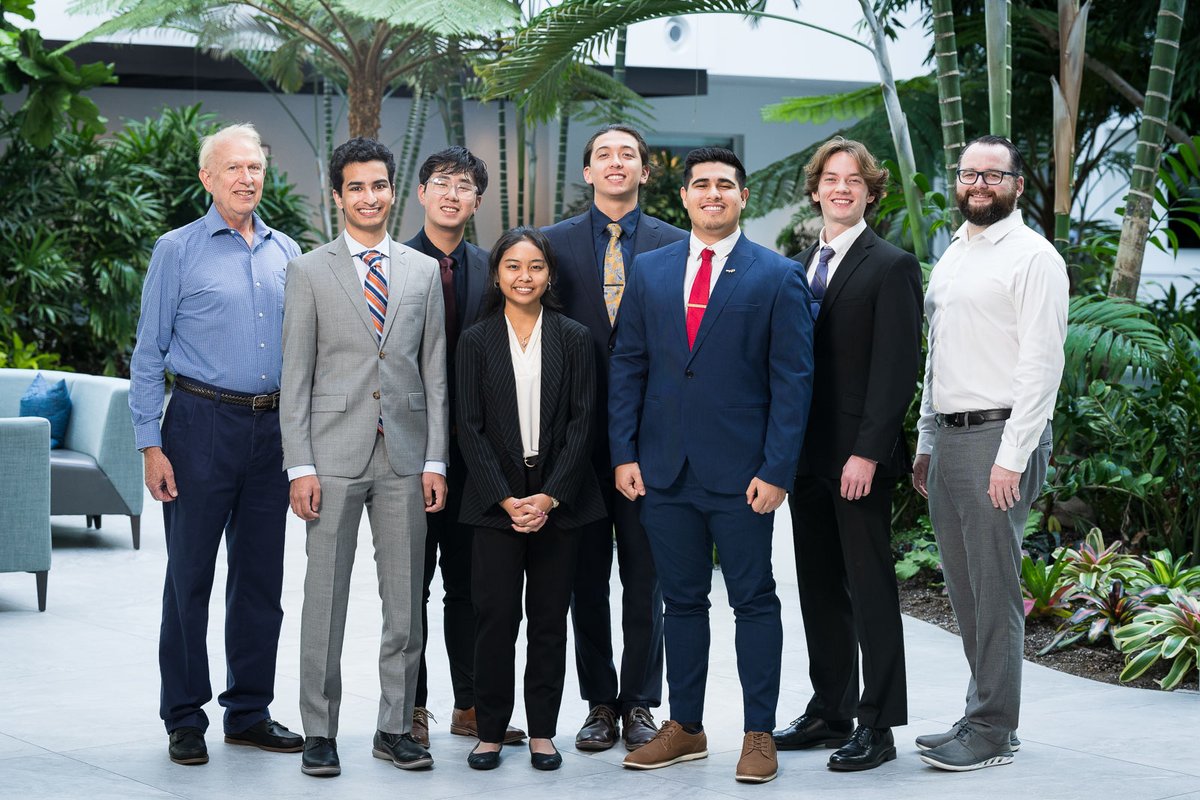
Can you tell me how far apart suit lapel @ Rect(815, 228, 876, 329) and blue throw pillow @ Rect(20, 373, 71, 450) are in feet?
17.6

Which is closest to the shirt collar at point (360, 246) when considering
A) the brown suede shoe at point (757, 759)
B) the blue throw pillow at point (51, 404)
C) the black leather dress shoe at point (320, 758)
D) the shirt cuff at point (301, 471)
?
the shirt cuff at point (301, 471)

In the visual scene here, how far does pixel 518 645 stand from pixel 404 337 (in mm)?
1970

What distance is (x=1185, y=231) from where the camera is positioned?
583 inches

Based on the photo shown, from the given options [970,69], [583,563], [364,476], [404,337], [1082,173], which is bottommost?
[583,563]

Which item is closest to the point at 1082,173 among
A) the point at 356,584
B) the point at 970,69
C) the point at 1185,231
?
the point at 970,69

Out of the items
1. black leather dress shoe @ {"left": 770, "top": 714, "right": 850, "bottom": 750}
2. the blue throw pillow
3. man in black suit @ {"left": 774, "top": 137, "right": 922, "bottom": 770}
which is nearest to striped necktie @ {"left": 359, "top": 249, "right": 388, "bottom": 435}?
man in black suit @ {"left": 774, "top": 137, "right": 922, "bottom": 770}

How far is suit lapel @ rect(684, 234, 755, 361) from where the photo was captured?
155 inches

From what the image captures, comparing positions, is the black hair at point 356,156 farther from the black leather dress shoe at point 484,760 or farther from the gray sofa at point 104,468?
the gray sofa at point 104,468

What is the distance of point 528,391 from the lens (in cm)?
405

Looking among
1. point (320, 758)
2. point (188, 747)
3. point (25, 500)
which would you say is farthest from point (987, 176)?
point (25, 500)

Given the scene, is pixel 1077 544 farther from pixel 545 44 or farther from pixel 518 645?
pixel 545 44

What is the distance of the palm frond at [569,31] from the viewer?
6.83 metres

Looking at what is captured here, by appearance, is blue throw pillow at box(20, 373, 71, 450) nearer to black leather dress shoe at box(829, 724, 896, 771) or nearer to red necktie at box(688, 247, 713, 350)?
red necktie at box(688, 247, 713, 350)

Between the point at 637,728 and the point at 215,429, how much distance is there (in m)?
1.50
